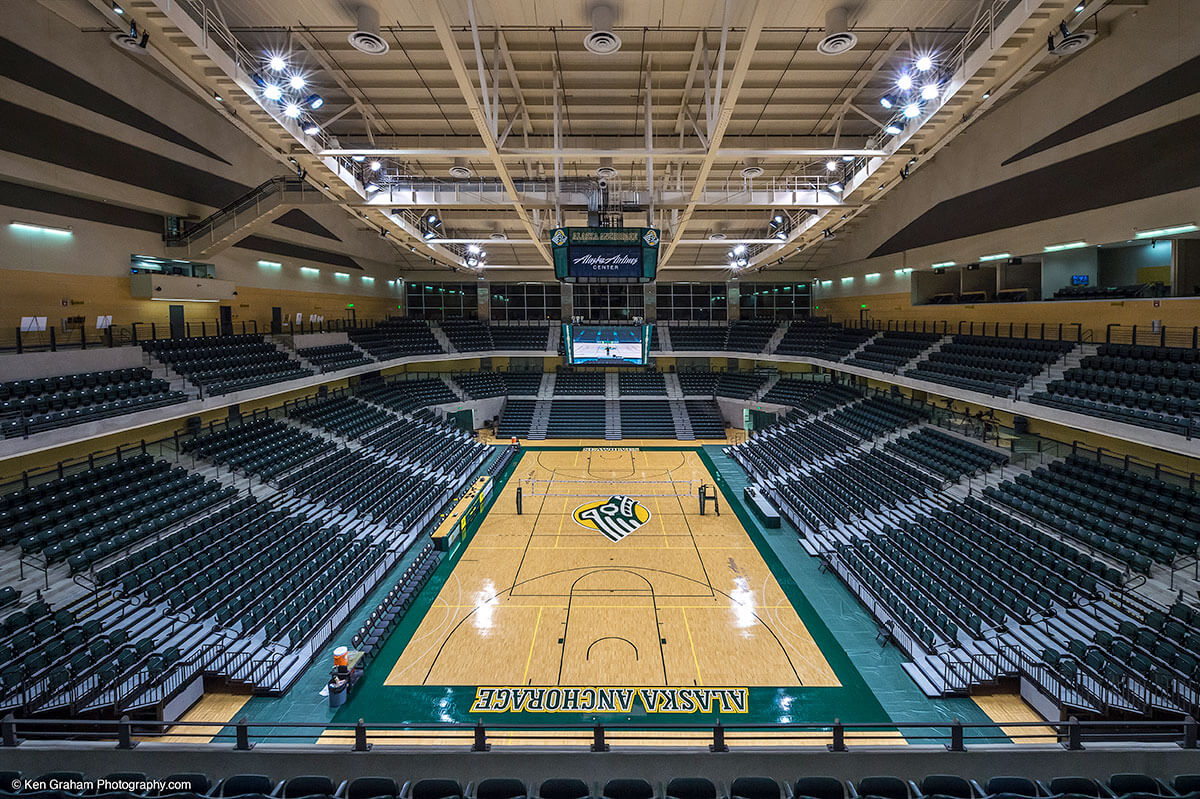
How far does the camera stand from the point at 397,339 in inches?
1293

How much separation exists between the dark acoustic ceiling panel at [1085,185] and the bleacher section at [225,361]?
2496 cm

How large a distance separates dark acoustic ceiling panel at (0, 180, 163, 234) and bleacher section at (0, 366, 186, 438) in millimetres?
4431

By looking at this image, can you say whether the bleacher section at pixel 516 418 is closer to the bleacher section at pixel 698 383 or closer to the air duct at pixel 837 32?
the bleacher section at pixel 698 383

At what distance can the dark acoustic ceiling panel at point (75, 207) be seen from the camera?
46.6 ft

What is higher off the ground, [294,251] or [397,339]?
[294,251]

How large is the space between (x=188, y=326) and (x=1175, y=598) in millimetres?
28509

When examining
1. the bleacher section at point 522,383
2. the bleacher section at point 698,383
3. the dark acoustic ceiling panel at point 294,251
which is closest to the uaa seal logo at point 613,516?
the bleacher section at point 698,383

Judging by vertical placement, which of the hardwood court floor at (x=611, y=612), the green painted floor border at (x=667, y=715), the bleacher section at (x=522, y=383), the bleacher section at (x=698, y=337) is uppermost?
the bleacher section at (x=698, y=337)

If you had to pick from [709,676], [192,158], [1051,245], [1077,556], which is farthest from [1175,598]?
[192,158]

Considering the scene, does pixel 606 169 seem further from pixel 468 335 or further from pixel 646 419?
pixel 468 335

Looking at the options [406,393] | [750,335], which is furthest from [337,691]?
[750,335]

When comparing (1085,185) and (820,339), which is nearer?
(1085,185)

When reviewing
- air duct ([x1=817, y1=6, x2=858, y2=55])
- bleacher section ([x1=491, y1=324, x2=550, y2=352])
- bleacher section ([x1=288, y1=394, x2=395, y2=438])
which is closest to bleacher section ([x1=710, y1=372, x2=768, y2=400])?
bleacher section ([x1=491, y1=324, x2=550, y2=352])

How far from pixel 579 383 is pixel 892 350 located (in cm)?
1813
